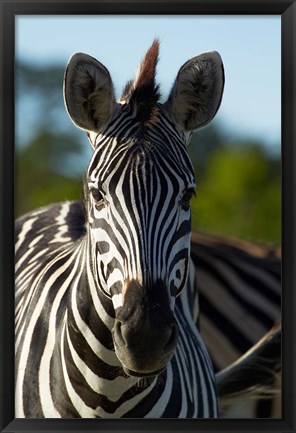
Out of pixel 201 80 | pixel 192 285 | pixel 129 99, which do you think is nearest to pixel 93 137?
pixel 129 99

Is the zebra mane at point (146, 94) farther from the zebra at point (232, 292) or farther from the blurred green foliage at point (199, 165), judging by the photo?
the blurred green foliage at point (199, 165)

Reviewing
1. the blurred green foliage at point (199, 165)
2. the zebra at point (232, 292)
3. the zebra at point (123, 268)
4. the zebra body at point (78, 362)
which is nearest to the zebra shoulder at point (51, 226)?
the zebra body at point (78, 362)

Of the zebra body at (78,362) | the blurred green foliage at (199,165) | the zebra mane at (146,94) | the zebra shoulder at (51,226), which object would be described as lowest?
the zebra body at (78,362)

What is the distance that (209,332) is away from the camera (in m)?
3.79

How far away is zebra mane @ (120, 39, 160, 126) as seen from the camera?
6.17 feet

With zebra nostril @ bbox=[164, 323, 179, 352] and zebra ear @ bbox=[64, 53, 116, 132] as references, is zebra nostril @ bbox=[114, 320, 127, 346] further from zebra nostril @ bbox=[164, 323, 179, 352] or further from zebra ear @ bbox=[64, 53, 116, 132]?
zebra ear @ bbox=[64, 53, 116, 132]

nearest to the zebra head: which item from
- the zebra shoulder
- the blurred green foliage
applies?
the zebra shoulder

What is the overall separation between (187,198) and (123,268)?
209mm

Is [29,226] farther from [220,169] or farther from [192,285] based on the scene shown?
[220,169]

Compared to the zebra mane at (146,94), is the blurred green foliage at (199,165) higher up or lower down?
higher up

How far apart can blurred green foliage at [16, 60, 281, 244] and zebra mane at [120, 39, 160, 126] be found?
5521 mm

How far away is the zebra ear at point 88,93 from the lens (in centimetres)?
184
